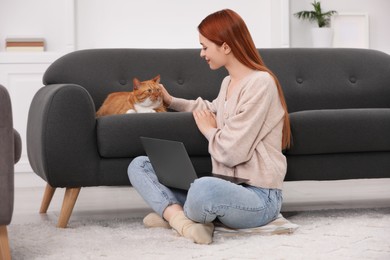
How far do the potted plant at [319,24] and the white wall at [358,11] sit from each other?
63mm

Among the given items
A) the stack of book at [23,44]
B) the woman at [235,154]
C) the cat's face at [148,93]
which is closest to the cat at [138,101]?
the cat's face at [148,93]

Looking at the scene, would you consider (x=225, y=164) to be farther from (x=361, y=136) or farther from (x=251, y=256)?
(x=361, y=136)

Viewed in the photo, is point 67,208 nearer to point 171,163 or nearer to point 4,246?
point 171,163

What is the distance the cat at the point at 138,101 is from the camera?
119 inches

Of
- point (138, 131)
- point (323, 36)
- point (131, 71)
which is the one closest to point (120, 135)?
point (138, 131)

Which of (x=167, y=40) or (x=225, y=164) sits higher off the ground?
(x=167, y=40)

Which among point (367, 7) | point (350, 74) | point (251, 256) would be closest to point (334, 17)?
point (367, 7)

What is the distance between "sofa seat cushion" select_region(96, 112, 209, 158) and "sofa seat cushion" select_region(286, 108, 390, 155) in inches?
15.5

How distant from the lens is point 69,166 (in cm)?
266

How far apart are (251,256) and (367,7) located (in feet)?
13.7

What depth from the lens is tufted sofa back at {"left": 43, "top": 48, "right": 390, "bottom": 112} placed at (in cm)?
340

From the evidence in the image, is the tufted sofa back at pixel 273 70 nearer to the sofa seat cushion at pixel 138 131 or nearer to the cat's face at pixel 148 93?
the cat's face at pixel 148 93

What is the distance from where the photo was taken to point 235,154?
2.40 meters

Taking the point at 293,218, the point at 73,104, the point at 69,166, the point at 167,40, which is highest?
the point at 167,40
